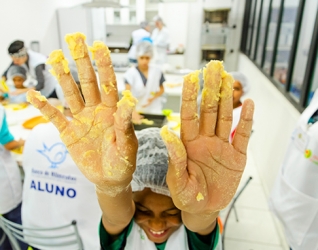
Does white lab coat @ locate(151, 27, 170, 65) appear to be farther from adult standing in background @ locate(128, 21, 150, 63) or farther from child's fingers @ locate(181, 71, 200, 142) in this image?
child's fingers @ locate(181, 71, 200, 142)

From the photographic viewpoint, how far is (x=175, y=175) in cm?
51

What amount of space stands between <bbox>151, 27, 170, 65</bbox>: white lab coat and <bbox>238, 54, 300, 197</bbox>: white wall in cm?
186

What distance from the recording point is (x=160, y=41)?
4.57 m

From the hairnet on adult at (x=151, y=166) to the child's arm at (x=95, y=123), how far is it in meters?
0.19

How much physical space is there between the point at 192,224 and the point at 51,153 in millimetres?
822

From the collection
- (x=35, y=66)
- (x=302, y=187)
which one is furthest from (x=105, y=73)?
(x=35, y=66)

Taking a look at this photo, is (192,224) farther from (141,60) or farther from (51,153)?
(141,60)

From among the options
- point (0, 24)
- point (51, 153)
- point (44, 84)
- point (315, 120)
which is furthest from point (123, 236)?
point (0, 24)

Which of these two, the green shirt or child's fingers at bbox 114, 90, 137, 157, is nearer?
child's fingers at bbox 114, 90, 137, 157

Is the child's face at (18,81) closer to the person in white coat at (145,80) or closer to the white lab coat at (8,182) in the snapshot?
the person in white coat at (145,80)

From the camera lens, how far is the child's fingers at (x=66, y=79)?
55cm

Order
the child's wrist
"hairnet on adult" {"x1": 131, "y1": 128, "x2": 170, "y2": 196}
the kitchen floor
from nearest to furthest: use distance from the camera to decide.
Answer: the child's wrist < "hairnet on adult" {"x1": 131, "y1": 128, "x2": 170, "y2": 196} < the kitchen floor

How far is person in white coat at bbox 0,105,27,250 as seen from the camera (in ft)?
4.97

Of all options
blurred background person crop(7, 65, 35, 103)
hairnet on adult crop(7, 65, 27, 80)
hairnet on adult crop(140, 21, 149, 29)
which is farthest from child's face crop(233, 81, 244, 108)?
hairnet on adult crop(140, 21, 149, 29)
